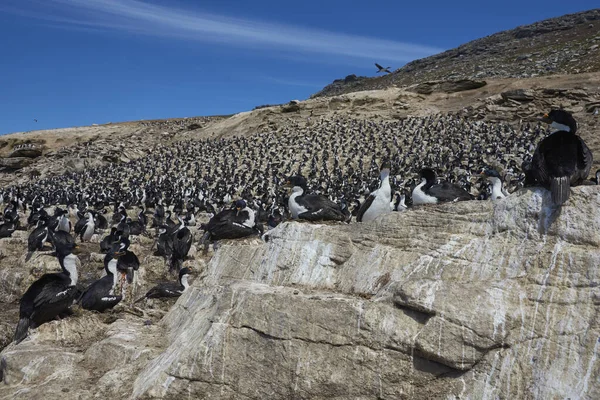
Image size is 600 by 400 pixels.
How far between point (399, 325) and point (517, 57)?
77.9m

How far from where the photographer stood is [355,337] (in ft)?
19.0

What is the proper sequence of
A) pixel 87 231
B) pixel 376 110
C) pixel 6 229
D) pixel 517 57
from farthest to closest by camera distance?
pixel 517 57, pixel 376 110, pixel 6 229, pixel 87 231

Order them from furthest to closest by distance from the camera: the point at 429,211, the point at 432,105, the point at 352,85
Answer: the point at 352,85, the point at 432,105, the point at 429,211

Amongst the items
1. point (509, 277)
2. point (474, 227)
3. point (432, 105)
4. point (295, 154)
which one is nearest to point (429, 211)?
point (474, 227)

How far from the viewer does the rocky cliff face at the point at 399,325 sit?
5211mm

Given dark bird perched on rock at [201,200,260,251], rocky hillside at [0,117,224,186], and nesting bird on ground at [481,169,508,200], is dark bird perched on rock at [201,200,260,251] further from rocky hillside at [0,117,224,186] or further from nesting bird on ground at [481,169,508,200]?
rocky hillside at [0,117,224,186]

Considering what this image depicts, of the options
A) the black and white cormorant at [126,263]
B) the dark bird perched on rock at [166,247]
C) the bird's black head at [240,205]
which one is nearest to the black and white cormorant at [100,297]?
the black and white cormorant at [126,263]

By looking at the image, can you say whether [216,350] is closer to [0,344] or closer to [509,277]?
[509,277]

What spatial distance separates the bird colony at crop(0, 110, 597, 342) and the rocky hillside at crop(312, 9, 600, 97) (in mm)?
24014

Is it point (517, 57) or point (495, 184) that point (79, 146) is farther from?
point (517, 57)

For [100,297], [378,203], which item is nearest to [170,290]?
[100,297]

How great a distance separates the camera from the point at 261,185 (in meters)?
33.2

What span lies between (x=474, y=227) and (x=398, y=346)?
1791mm

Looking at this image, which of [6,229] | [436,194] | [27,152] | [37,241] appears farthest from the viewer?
[27,152]
